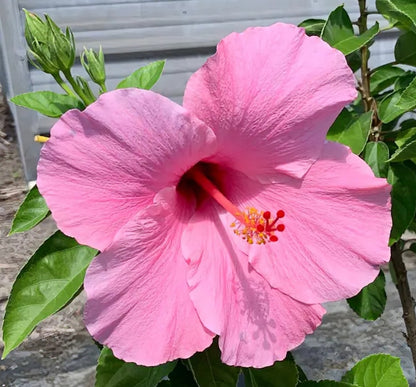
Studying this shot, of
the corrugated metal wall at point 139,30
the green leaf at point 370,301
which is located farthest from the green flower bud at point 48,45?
the corrugated metal wall at point 139,30

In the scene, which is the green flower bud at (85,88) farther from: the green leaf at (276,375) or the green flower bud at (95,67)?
the green leaf at (276,375)

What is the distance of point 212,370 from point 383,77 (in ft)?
2.24

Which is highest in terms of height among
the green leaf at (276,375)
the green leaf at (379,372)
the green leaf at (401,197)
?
the green leaf at (401,197)

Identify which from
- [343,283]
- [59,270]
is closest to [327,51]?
[343,283]

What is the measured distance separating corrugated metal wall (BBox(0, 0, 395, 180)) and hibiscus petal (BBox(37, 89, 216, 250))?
235cm

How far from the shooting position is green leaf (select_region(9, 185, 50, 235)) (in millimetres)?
835

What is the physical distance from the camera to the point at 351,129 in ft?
3.26

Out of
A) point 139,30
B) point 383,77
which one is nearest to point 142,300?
point 383,77

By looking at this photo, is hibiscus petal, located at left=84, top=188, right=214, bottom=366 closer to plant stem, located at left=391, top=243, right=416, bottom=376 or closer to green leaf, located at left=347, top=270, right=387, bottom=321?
green leaf, located at left=347, top=270, right=387, bottom=321

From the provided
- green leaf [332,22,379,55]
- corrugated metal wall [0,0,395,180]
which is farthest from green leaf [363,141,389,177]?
corrugated metal wall [0,0,395,180]

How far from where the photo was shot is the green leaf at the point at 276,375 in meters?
0.87

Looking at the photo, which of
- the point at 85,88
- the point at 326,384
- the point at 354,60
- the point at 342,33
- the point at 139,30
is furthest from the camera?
the point at 139,30

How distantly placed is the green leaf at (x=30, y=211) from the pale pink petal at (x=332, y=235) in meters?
0.32

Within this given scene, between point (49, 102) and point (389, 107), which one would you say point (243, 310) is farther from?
point (389, 107)
